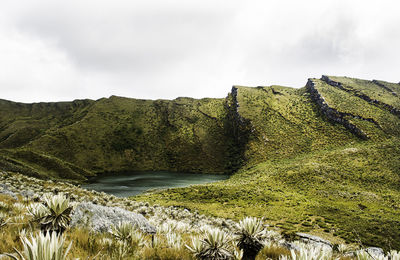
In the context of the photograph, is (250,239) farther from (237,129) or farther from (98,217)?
(237,129)

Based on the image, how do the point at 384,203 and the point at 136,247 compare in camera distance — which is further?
the point at 384,203

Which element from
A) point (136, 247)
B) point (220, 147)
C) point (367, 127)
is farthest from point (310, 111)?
point (136, 247)

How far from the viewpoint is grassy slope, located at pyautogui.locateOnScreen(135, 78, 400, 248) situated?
92.5ft

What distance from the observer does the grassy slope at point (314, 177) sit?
28.2 m

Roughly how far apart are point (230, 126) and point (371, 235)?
122 m

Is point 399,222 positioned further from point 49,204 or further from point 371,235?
point 49,204

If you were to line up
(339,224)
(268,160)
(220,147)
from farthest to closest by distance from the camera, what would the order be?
(220,147) < (268,160) < (339,224)

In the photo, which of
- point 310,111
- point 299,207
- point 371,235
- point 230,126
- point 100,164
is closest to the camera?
point 371,235

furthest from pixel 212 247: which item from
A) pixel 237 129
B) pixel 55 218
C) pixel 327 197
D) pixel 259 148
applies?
pixel 237 129

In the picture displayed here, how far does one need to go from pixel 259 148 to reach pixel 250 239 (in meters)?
99.0

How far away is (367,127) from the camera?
81688 mm

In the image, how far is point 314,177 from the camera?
55906 mm

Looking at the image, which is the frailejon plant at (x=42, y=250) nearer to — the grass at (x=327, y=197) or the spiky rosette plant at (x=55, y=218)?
the spiky rosette plant at (x=55, y=218)

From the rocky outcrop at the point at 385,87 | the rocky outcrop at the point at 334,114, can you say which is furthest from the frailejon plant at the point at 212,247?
the rocky outcrop at the point at 385,87
